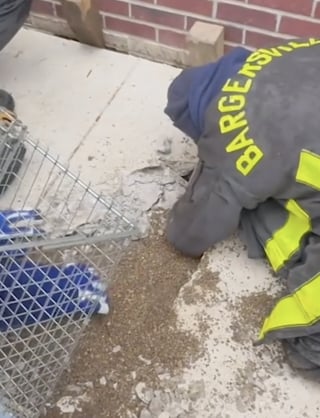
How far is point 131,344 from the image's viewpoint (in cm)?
160

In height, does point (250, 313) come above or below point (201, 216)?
below

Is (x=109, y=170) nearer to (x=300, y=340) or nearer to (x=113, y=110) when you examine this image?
(x=113, y=110)

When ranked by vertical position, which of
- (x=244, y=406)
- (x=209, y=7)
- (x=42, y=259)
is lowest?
(x=244, y=406)

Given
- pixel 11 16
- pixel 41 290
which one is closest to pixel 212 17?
pixel 11 16

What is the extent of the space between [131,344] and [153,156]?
0.50 meters

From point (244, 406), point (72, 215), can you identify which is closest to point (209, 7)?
point (72, 215)

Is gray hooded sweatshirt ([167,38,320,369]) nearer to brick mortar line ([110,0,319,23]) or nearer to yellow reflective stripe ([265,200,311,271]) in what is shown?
yellow reflective stripe ([265,200,311,271])

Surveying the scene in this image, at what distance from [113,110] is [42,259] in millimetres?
518

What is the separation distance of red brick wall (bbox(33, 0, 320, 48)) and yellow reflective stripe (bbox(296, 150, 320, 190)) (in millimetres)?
544

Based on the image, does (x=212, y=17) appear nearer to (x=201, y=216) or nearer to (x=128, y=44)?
(x=128, y=44)

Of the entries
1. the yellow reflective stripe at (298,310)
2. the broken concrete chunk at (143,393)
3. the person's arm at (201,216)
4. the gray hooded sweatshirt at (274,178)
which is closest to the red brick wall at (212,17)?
the gray hooded sweatshirt at (274,178)

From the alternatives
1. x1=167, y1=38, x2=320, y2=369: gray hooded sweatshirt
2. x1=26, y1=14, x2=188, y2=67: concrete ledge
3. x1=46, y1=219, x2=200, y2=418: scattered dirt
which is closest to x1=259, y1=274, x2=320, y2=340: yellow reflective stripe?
x1=167, y1=38, x2=320, y2=369: gray hooded sweatshirt

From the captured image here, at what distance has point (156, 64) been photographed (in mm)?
2139

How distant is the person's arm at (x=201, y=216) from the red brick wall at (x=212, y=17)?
1.60ft
